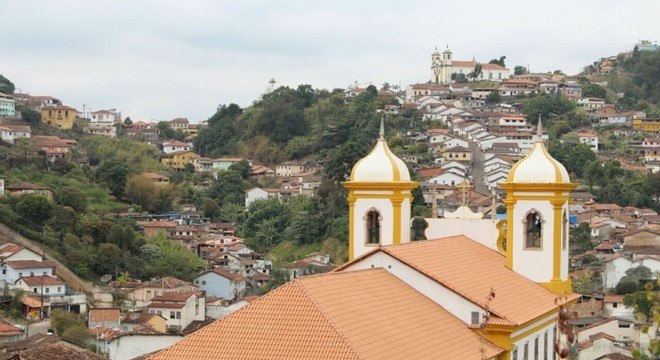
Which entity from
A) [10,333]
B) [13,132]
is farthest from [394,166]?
[13,132]

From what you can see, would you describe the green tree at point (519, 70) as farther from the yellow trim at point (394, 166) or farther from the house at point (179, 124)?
the yellow trim at point (394, 166)

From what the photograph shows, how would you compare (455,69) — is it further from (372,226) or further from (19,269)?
(372,226)

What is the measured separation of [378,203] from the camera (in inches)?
792

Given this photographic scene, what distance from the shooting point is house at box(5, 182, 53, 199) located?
5838cm

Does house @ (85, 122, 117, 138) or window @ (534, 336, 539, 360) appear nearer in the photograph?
window @ (534, 336, 539, 360)

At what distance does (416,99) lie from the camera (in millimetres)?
107250

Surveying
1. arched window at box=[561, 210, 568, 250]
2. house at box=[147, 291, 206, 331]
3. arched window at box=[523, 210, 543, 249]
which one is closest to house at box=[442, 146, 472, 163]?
house at box=[147, 291, 206, 331]

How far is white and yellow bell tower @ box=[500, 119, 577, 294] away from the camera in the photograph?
20.3 m

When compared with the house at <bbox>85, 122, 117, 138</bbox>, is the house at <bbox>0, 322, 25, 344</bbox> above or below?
below

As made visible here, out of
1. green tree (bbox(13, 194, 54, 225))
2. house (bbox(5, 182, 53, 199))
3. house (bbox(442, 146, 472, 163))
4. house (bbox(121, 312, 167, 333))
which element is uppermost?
house (bbox(442, 146, 472, 163))

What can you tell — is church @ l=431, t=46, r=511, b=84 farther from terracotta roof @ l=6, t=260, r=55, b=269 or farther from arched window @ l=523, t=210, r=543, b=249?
arched window @ l=523, t=210, r=543, b=249

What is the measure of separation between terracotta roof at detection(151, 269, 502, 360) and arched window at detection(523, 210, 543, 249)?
6744mm

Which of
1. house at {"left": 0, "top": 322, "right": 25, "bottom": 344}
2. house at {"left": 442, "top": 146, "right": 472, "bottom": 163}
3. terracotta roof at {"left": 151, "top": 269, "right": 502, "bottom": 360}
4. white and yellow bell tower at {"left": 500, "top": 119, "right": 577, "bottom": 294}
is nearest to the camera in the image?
terracotta roof at {"left": 151, "top": 269, "right": 502, "bottom": 360}

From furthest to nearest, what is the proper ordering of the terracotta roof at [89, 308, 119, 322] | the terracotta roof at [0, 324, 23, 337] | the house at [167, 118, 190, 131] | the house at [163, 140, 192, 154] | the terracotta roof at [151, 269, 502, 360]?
1. the house at [167, 118, 190, 131]
2. the house at [163, 140, 192, 154]
3. the terracotta roof at [89, 308, 119, 322]
4. the terracotta roof at [0, 324, 23, 337]
5. the terracotta roof at [151, 269, 502, 360]
